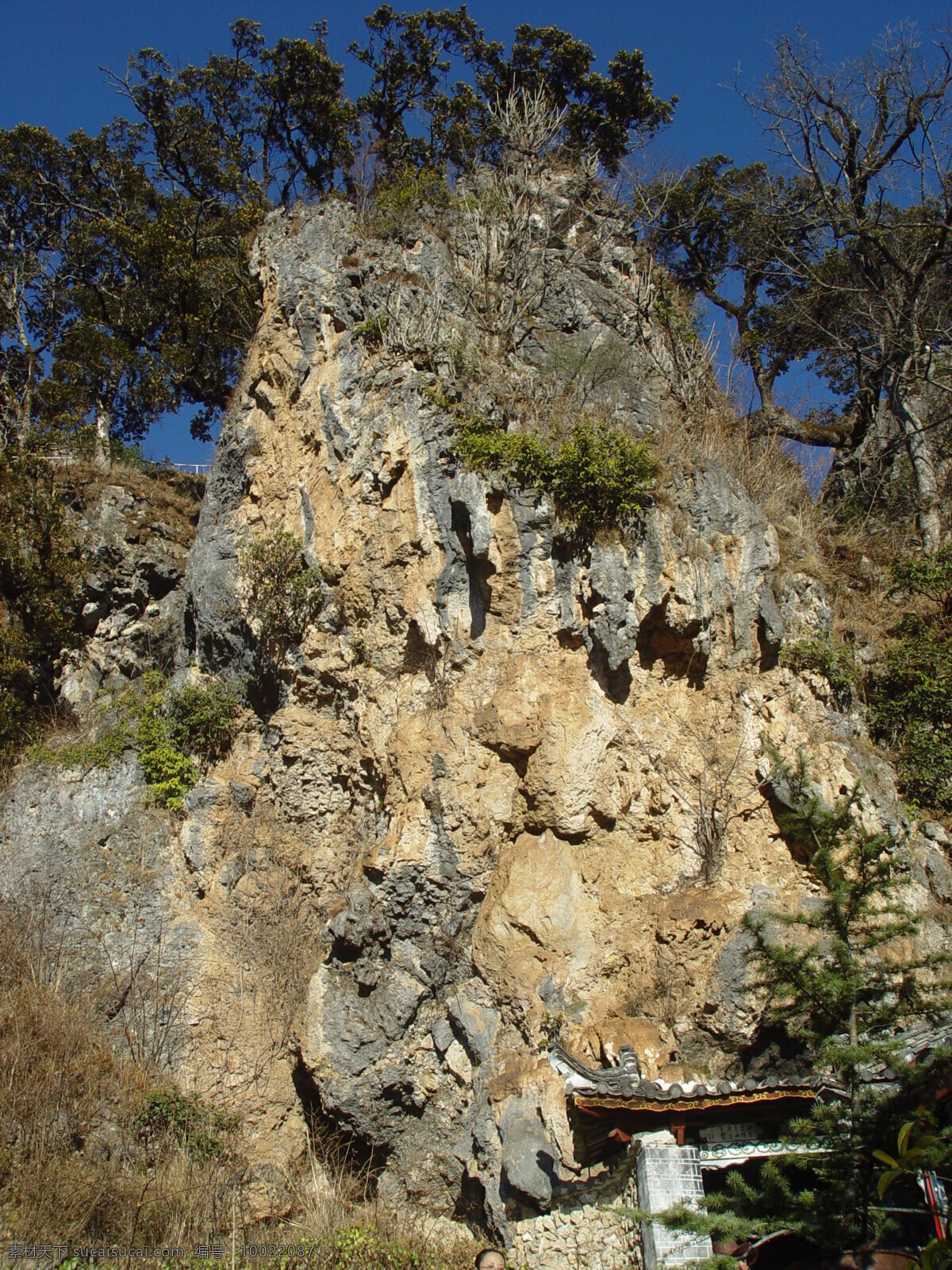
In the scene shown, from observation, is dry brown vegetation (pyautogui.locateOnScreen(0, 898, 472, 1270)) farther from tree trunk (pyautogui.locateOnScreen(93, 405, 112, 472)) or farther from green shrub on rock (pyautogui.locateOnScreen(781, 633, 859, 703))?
tree trunk (pyautogui.locateOnScreen(93, 405, 112, 472))

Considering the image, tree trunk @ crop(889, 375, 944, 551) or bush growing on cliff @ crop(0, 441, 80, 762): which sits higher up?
tree trunk @ crop(889, 375, 944, 551)

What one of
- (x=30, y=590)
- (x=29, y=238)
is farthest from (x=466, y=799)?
(x=29, y=238)

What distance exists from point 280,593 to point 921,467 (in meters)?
10.6

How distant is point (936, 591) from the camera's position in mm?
12891

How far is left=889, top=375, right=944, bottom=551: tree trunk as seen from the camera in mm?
14156

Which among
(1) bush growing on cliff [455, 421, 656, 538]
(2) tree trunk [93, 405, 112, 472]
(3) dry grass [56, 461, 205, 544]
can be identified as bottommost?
(1) bush growing on cliff [455, 421, 656, 538]

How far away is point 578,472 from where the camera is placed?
1039 centimetres

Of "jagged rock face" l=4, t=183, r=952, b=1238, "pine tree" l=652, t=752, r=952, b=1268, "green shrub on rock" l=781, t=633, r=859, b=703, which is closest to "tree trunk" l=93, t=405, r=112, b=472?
"jagged rock face" l=4, t=183, r=952, b=1238

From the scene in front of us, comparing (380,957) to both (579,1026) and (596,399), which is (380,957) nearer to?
(579,1026)

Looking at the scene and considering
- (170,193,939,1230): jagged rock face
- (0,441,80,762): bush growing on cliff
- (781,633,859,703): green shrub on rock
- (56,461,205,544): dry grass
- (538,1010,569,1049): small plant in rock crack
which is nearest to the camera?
(538,1010,569,1049): small plant in rock crack

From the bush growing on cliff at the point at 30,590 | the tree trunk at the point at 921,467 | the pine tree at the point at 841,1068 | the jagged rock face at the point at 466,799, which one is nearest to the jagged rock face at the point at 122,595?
the bush growing on cliff at the point at 30,590

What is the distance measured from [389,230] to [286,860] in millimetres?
9422

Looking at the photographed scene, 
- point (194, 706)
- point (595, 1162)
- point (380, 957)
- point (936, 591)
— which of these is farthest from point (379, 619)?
point (936, 591)

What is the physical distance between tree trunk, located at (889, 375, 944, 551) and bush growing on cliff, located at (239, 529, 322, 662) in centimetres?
936
